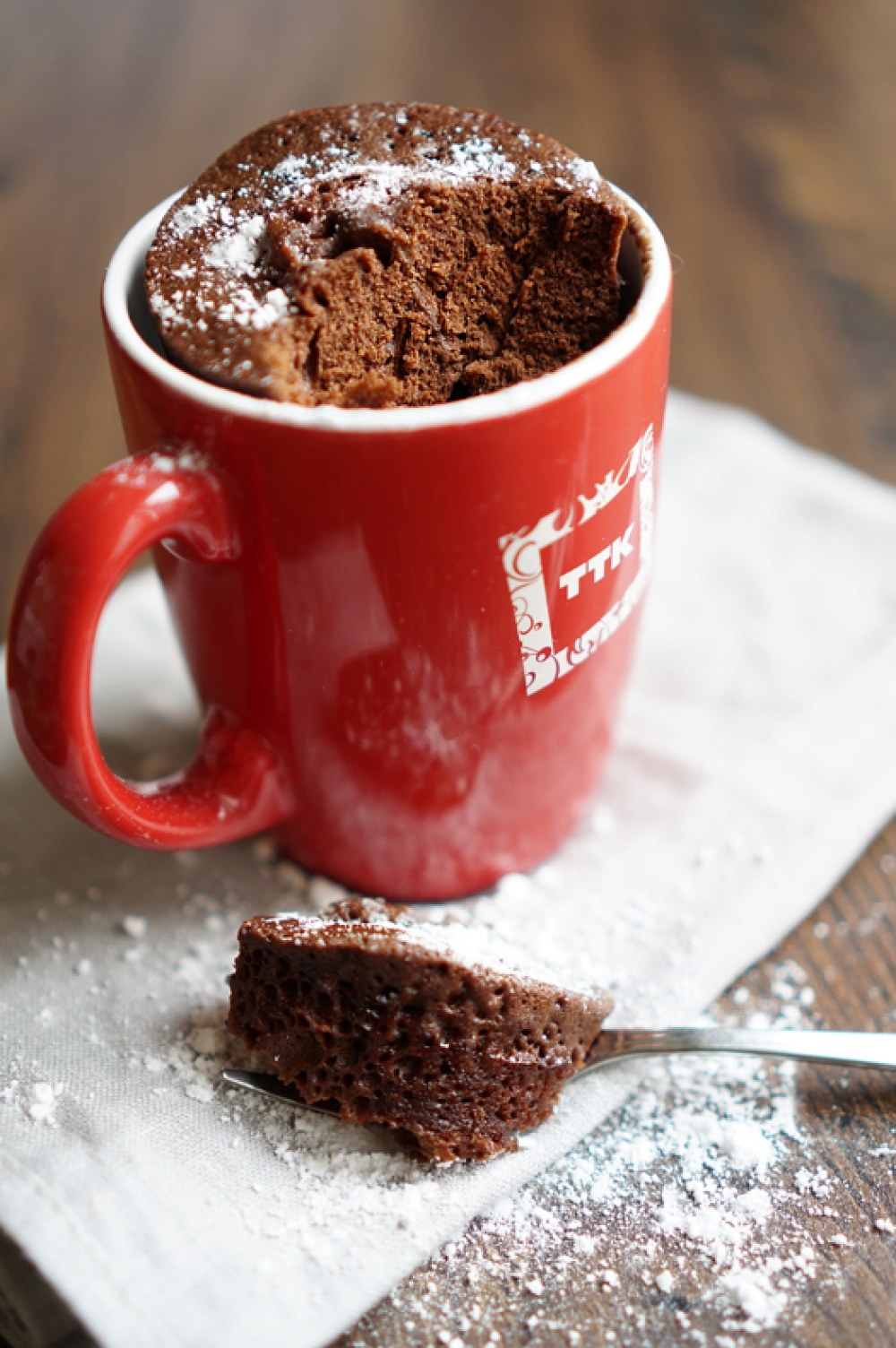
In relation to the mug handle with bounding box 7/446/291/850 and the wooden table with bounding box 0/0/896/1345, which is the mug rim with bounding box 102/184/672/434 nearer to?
the mug handle with bounding box 7/446/291/850

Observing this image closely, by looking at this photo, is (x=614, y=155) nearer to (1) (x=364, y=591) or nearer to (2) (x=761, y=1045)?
(1) (x=364, y=591)

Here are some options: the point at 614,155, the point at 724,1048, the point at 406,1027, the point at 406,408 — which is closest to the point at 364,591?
the point at 406,408

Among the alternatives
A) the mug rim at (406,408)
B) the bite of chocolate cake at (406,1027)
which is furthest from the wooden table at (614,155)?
the mug rim at (406,408)

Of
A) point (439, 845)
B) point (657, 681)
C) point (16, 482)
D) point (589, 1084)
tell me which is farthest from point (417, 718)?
point (16, 482)

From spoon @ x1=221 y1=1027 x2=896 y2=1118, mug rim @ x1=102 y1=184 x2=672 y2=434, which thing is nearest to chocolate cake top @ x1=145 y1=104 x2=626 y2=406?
mug rim @ x1=102 y1=184 x2=672 y2=434

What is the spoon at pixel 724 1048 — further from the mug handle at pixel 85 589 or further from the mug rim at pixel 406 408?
the mug rim at pixel 406 408

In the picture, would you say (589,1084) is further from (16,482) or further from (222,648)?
(16,482)

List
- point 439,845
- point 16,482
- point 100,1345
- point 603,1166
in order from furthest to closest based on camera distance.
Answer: point 16,482 → point 439,845 → point 603,1166 → point 100,1345
